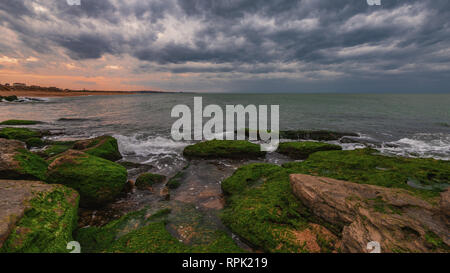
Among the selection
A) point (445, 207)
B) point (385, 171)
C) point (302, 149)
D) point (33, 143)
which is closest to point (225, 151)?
point (302, 149)

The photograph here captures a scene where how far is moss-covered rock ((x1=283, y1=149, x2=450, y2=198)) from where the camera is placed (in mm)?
5824

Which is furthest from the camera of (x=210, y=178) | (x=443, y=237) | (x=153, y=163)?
(x=153, y=163)

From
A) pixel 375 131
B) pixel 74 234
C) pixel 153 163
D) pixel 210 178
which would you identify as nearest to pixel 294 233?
pixel 210 178

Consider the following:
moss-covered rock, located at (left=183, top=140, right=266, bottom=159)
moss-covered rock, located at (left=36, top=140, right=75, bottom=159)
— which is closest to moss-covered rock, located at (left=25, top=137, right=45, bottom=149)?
moss-covered rock, located at (left=36, top=140, right=75, bottom=159)

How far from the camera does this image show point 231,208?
18.5 feet

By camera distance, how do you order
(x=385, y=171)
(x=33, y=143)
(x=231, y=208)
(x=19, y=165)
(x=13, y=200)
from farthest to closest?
(x=33, y=143)
(x=385, y=171)
(x=19, y=165)
(x=231, y=208)
(x=13, y=200)

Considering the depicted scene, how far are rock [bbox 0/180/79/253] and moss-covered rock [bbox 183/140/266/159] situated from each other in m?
7.05

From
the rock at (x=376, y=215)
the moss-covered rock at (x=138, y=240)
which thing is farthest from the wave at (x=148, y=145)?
the rock at (x=376, y=215)

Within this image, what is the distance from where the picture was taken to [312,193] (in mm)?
4891

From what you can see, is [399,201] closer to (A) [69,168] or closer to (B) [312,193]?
(B) [312,193]

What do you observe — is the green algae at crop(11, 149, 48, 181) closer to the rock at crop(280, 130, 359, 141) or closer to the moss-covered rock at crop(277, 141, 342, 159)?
the moss-covered rock at crop(277, 141, 342, 159)

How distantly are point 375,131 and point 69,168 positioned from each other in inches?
1078

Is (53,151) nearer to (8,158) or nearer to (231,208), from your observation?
(8,158)

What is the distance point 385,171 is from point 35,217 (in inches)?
417
